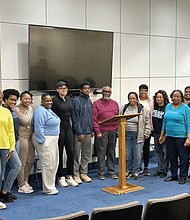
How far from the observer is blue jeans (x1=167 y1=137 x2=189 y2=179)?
5.75m

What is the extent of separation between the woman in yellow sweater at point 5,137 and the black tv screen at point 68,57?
118 cm

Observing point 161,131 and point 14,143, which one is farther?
point 161,131

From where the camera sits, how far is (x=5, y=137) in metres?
4.54

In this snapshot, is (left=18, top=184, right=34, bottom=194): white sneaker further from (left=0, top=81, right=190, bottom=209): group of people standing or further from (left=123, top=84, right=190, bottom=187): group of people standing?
(left=123, top=84, right=190, bottom=187): group of people standing

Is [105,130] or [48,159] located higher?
[105,130]

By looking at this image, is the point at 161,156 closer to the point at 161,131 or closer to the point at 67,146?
the point at 161,131

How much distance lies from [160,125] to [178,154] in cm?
58

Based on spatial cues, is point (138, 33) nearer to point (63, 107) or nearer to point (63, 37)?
point (63, 37)

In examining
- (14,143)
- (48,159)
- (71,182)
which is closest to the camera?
(14,143)

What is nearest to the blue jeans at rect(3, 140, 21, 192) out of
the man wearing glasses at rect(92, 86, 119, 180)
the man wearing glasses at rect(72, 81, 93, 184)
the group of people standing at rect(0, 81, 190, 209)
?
the group of people standing at rect(0, 81, 190, 209)

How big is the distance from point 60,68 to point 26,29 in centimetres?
80

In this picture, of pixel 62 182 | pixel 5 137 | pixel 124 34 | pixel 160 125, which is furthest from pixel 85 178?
pixel 124 34

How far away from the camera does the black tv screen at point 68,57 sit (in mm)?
5656

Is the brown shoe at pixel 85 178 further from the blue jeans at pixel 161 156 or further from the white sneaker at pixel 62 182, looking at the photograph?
the blue jeans at pixel 161 156
